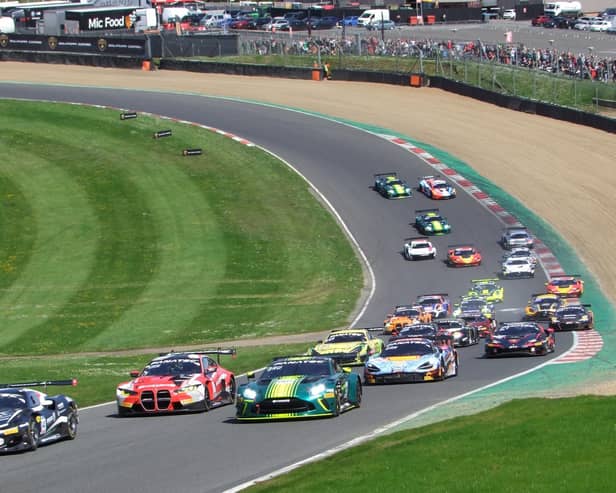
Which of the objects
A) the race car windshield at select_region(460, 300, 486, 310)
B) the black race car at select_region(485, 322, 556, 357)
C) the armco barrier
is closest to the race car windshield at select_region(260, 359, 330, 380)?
the black race car at select_region(485, 322, 556, 357)

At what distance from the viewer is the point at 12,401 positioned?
20.6 m

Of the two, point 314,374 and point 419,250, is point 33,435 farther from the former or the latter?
point 419,250

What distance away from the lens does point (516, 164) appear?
69000 millimetres

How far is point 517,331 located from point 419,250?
2190cm

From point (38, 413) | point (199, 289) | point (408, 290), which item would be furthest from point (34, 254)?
point (38, 413)

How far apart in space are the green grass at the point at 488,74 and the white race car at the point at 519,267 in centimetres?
2411

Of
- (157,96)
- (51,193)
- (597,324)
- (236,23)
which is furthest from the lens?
(236,23)

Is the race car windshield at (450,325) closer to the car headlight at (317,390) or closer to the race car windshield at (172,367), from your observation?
the race car windshield at (172,367)

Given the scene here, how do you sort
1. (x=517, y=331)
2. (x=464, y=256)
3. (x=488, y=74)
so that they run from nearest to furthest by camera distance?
(x=517, y=331)
(x=464, y=256)
(x=488, y=74)

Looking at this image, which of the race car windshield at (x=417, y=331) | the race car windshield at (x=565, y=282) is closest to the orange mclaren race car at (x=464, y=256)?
the race car windshield at (x=565, y=282)

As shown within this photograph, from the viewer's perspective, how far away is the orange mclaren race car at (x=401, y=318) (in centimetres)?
4128

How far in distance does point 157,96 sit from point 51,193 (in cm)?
2598

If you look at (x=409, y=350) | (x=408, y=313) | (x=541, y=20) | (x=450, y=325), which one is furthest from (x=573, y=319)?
(x=541, y=20)

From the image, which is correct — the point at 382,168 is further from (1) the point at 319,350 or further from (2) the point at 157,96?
(1) the point at 319,350
